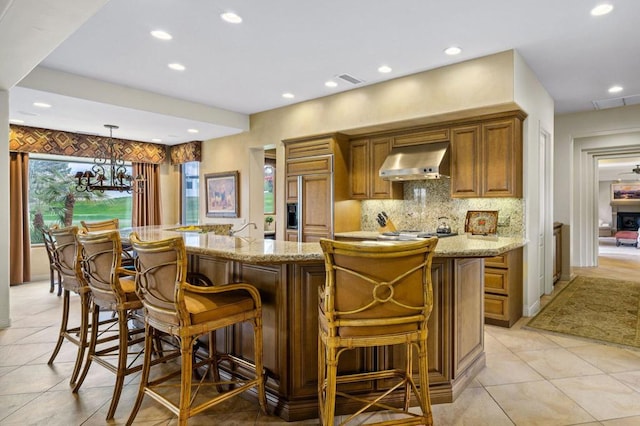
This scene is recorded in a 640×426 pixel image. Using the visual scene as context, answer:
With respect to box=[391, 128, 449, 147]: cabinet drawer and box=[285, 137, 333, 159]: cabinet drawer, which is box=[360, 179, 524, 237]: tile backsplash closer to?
box=[391, 128, 449, 147]: cabinet drawer

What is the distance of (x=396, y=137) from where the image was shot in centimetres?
474

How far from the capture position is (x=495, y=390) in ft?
8.27

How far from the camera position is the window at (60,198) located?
6.48 meters

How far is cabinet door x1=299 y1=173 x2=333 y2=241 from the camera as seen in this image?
16.6 feet

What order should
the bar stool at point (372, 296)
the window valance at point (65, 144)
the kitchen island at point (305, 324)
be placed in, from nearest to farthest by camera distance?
1. the bar stool at point (372, 296)
2. the kitchen island at point (305, 324)
3. the window valance at point (65, 144)

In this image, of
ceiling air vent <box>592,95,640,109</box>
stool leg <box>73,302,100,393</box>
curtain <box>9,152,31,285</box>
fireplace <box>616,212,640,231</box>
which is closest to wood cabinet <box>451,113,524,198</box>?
ceiling air vent <box>592,95,640,109</box>

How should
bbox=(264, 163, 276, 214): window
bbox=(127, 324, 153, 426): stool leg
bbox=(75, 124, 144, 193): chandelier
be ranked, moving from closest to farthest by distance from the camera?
bbox=(127, 324, 153, 426): stool leg → bbox=(75, 124, 144, 193): chandelier → bbox=(264, 163, 276, 214): window

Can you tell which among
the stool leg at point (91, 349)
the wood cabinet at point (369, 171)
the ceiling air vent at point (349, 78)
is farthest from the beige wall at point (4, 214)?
the wood cabinet at point (369, 171)

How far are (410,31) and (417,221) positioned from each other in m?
2.45

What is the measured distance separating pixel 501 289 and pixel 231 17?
3.64m

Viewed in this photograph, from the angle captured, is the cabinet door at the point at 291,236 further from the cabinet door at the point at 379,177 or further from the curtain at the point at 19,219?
the curtain at the point at 19,219

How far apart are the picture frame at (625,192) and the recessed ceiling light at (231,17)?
48.8ft

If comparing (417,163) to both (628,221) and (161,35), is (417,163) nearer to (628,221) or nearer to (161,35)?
(161,35)

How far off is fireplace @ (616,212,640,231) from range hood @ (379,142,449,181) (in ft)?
40.5
